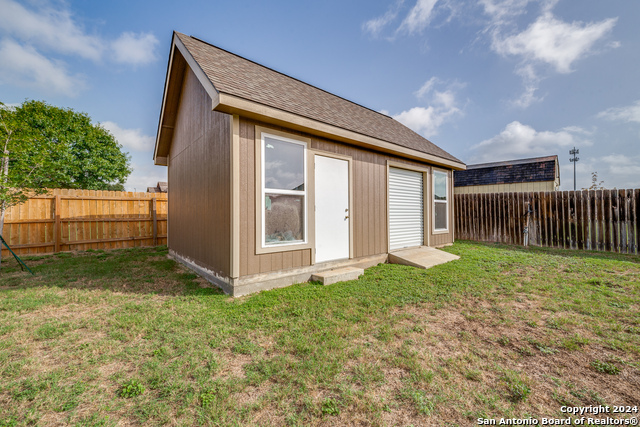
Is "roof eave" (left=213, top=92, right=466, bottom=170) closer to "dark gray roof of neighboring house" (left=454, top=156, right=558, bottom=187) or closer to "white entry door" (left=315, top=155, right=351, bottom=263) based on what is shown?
"white entry door" (left=315, top=155, right=351, bottom=263)

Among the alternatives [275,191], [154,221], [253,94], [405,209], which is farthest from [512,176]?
[154,221]

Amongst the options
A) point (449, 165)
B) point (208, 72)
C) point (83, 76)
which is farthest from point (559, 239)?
point (83, 76)

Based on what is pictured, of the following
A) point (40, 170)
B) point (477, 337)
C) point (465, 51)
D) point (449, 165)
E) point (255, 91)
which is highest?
point (465, 51)

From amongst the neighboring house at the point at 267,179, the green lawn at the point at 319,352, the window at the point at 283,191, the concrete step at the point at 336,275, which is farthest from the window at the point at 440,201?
the window at the point at 283,191

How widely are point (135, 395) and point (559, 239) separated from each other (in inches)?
430

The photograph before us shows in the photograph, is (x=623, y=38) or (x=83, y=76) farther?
(x=83, y=76)

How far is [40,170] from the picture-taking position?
225 inches

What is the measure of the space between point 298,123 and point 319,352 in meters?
3.47

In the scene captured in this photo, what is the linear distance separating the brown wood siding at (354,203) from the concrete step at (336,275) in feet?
1.22

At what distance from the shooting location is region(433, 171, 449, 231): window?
7.95 m

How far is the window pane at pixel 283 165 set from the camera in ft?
14.0

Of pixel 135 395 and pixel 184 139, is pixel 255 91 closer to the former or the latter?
pixel 184 139

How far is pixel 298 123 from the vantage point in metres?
4.24

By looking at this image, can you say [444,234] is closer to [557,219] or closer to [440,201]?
[440,201]
